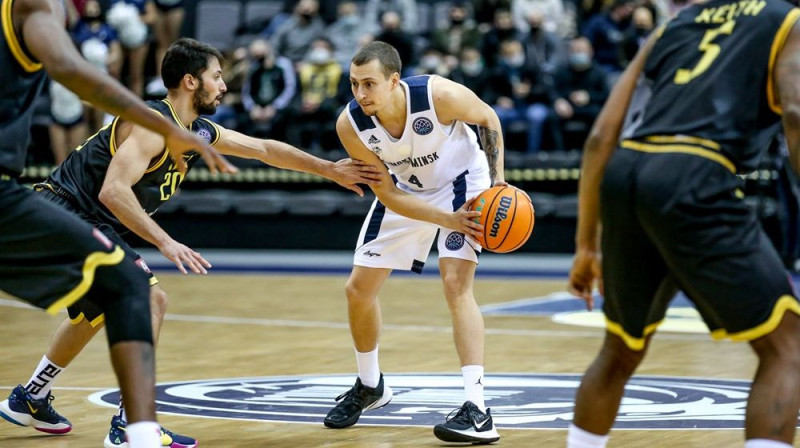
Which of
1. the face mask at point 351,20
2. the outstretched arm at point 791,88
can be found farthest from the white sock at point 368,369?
the face mask at point 351,20

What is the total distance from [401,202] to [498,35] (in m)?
10.4

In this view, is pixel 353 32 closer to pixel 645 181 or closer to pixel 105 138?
pixel 105 138

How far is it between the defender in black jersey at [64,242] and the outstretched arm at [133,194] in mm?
953

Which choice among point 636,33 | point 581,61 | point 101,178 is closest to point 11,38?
point 101,178

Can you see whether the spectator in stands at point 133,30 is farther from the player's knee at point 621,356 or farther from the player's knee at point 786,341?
the player's knee at point 786,341

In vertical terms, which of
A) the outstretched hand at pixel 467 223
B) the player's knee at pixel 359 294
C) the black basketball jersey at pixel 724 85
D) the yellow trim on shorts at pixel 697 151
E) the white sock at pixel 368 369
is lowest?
the white sock at pixel 368 369

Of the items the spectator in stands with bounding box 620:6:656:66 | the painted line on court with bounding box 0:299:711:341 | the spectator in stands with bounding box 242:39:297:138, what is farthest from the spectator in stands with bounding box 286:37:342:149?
the painted line on court with bounding box 0:299:711:341

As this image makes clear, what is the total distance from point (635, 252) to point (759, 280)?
387mm

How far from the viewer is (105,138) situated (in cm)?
561

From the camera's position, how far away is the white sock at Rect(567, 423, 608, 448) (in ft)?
12.8

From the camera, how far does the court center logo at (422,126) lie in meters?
5.81

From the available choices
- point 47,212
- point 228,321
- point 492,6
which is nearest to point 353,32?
point 492,6

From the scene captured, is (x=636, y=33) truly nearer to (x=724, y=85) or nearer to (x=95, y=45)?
(x=95, y=45)

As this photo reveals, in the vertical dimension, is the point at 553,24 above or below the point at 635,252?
below
